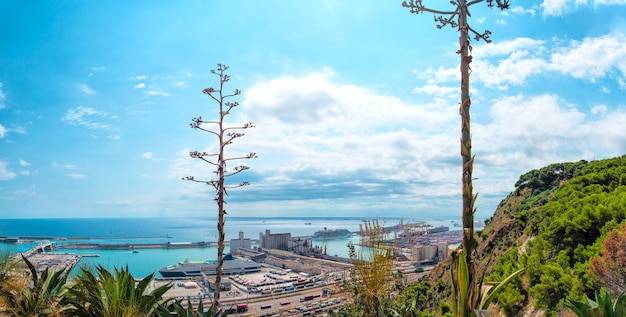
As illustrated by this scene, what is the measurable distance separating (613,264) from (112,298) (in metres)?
8.03

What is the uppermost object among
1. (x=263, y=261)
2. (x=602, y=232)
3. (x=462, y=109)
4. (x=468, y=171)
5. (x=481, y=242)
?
(x=462, y=109)

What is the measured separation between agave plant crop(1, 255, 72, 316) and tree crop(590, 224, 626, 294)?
805 centimetres

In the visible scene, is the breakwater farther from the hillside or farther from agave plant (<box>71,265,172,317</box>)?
agave plant (<box>71,265,172,317</box>)

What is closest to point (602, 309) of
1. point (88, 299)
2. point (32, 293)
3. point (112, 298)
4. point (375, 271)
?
point (375, 271)

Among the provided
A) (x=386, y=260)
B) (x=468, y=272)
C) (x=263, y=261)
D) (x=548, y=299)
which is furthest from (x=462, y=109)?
(x=263, y=261)

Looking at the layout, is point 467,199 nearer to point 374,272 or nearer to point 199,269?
point 374,272

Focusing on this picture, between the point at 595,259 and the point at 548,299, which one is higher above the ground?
the point at 595,259

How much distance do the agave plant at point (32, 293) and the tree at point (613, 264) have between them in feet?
26.4

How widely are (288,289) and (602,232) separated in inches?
1117

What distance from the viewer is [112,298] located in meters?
2.97

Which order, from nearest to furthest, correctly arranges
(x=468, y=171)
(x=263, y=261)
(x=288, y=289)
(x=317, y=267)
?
(x=468, y=171)
(x=288, y=289)
(x=317, y=267)
(x=263, y=261)

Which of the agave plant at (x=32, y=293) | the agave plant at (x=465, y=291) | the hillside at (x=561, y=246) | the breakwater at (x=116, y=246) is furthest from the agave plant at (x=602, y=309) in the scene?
the breakwater at (x=116, y=246)

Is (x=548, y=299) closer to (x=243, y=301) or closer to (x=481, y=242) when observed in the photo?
(x=481, y=242)

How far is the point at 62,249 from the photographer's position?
65.6 metres
